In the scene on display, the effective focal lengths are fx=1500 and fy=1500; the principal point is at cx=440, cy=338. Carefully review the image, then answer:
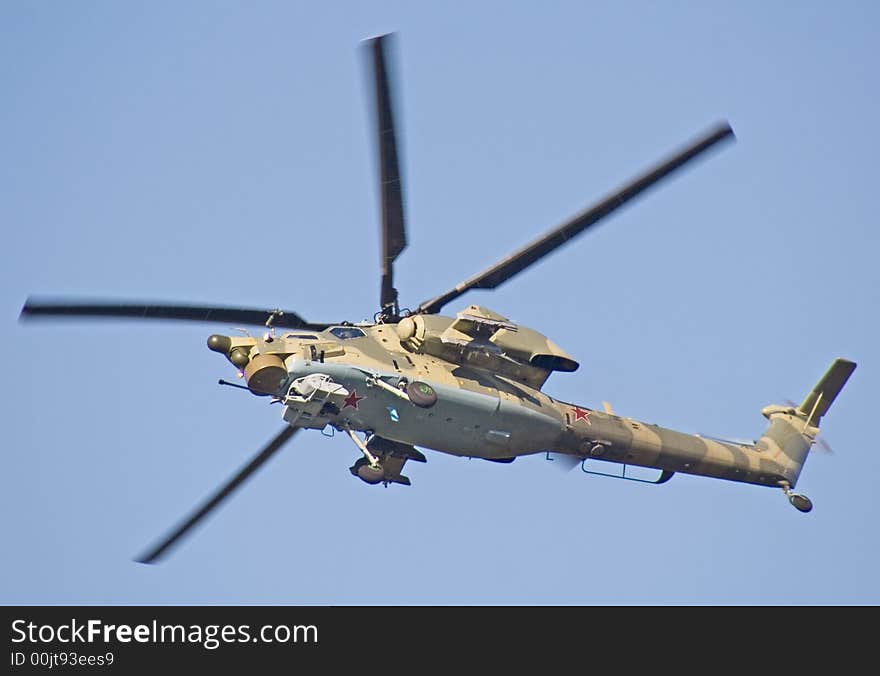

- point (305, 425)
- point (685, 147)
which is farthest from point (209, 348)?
point (685, 147)

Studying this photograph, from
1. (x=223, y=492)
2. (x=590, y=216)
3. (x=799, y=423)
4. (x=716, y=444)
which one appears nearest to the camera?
(x=590, y=216)

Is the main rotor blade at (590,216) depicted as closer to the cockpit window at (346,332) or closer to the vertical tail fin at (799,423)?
the cockpit window at (346,332)

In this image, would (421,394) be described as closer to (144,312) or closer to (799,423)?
(144,312)

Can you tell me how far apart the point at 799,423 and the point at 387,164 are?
12.7m

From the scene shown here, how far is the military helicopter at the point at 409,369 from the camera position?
25.9 meters

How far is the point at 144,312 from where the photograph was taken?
2531 centimetres

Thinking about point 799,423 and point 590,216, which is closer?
point 590,216

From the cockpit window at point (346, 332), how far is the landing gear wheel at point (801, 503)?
10417 mm

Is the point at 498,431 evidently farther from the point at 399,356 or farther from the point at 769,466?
the point at 769,466

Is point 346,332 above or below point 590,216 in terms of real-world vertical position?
below

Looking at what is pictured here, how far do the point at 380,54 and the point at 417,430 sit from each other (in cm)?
678

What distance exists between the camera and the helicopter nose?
26047mm

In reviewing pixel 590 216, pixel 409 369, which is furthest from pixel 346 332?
pixel 590 216

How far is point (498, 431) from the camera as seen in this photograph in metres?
27.8
